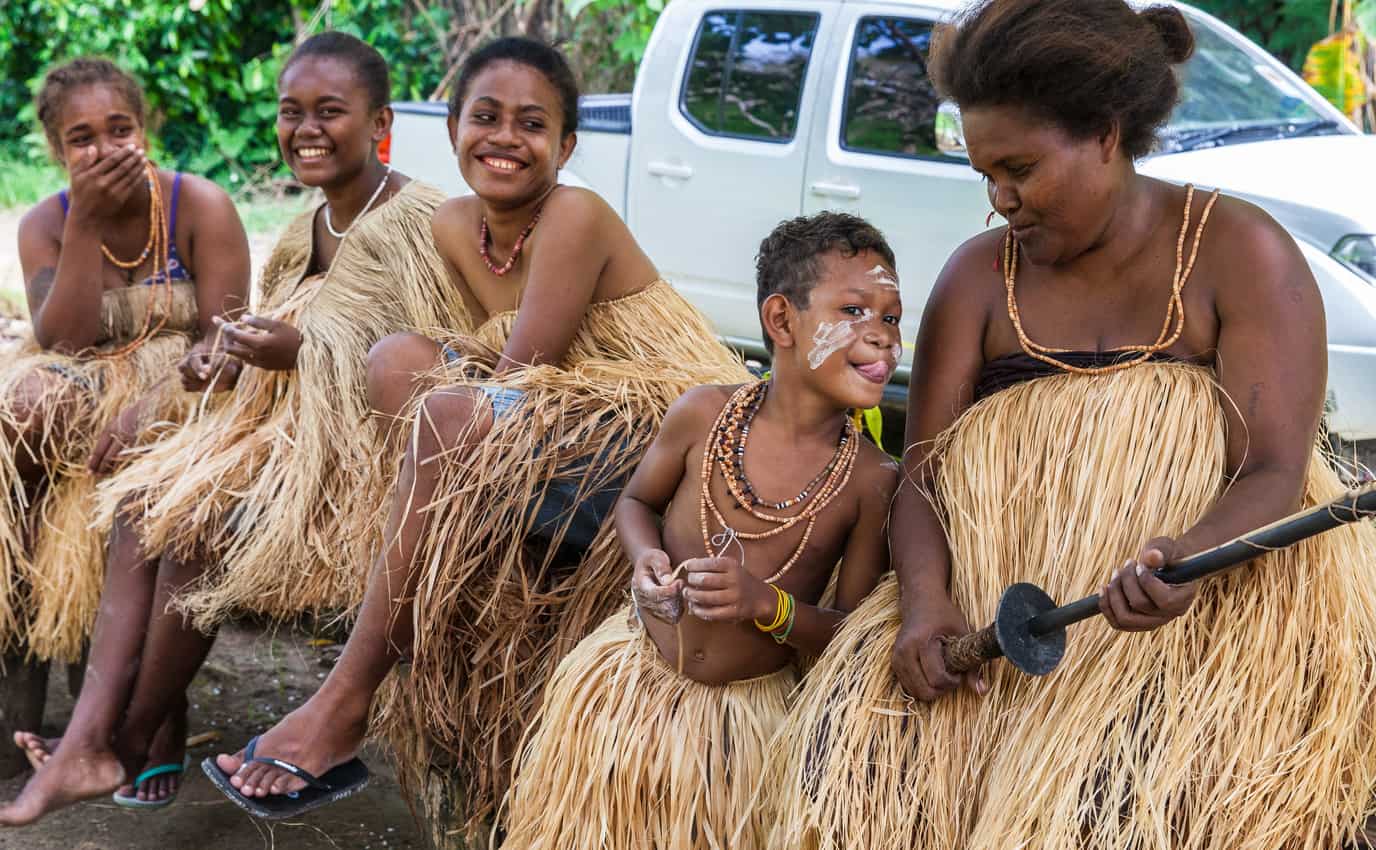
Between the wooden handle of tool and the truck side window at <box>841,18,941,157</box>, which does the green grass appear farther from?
the wooden handle of tool

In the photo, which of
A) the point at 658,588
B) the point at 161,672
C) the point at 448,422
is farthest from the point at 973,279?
the point at 161,672

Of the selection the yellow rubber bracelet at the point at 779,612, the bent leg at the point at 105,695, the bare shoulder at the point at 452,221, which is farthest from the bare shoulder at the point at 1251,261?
the bent leg at the point at 105,695

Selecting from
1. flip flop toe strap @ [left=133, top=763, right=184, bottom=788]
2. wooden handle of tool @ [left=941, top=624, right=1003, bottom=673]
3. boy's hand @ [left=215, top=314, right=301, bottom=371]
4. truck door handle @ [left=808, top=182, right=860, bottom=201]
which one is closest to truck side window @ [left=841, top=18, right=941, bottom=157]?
truck door handle @ [left=808, top=182, right=860, bottom=201]

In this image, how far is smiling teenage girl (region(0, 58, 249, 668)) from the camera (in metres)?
3.16

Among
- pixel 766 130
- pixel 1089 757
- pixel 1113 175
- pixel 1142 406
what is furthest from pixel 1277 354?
pixel 766 130

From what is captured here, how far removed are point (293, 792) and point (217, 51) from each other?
7995 millimetres

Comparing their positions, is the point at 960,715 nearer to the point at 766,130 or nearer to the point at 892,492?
the point at 892,492

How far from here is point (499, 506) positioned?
239 centimetres

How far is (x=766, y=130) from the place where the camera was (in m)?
5.32

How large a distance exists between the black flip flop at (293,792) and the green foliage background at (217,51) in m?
6.21

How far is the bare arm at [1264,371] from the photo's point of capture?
185 centimetres

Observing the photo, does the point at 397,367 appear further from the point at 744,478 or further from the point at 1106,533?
the point at 1106,533

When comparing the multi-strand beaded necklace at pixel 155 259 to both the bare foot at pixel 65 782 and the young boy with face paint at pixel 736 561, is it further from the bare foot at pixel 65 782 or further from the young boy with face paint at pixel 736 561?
the young boy with face paint at pixel 736 561

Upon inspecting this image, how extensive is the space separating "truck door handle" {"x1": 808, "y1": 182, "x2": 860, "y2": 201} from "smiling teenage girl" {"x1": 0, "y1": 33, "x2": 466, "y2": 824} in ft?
6.92
